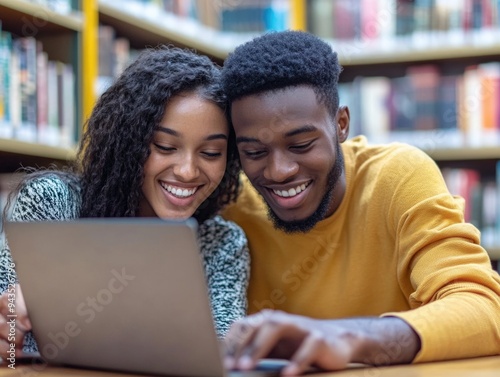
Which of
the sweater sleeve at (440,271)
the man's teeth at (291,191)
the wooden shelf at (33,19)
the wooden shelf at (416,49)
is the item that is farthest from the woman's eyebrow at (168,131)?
the wooden shelf at (416,49)

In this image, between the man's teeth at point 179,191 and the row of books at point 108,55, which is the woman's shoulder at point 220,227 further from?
the row of books at point 108,55

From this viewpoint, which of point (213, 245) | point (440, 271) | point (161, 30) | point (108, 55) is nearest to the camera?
point (440, 271)

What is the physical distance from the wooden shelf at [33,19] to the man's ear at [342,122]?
3.28 feet

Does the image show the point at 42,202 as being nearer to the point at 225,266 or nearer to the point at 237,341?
the point at 225,266

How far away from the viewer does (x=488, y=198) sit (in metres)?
2.61

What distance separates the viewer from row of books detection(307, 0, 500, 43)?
2598 mm

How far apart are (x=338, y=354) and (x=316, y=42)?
2.48 ft

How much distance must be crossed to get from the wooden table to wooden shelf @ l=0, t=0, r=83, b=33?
1243mm

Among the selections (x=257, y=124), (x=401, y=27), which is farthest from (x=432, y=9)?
(x=257, y=124)

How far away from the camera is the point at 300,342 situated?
83 centimetres

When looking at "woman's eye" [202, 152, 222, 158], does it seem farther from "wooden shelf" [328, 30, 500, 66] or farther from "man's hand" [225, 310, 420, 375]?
"wooden shelf" [328, 30, 500, 66]

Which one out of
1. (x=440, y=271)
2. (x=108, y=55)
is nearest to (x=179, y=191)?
(x=440, y=271)

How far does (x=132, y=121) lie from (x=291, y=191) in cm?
34

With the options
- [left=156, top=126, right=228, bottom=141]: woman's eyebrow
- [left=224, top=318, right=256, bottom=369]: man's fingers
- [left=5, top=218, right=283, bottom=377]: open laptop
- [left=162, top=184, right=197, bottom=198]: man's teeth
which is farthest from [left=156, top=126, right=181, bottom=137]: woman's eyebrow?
[left=224, top=318, right=256, bottom=369]: man's fingers
